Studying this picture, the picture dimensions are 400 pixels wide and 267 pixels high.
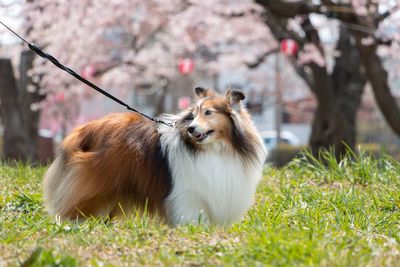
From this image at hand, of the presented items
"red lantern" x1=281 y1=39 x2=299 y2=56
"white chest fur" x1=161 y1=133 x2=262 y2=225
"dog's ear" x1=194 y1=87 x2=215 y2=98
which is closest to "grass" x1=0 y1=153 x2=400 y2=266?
"white chest fur" x1=161 y1=133 x2=262 y2=225

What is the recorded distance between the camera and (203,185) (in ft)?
16.1

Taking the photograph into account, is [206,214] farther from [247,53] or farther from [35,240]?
[247,53]

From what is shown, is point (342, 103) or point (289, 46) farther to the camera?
point (289, 46)

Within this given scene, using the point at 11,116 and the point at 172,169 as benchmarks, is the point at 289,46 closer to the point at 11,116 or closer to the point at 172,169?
the point at 11,116

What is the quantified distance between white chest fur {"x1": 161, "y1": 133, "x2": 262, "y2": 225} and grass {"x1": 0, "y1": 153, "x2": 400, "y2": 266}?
194mm

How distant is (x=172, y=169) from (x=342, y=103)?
915 cm

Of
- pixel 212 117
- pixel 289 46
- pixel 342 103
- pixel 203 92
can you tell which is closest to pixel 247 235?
pixel 212 117

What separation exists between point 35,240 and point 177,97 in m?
28.1

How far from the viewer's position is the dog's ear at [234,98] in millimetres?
5020

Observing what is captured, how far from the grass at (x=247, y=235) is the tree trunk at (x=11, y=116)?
24.7 ft

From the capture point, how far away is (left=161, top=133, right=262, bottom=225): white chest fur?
4.87 meters

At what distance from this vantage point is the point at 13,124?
1330 cm

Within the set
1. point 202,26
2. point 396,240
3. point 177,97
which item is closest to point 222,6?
point 202,26

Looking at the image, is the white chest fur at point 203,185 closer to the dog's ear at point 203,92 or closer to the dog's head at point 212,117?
the dog's head at point 212,117
